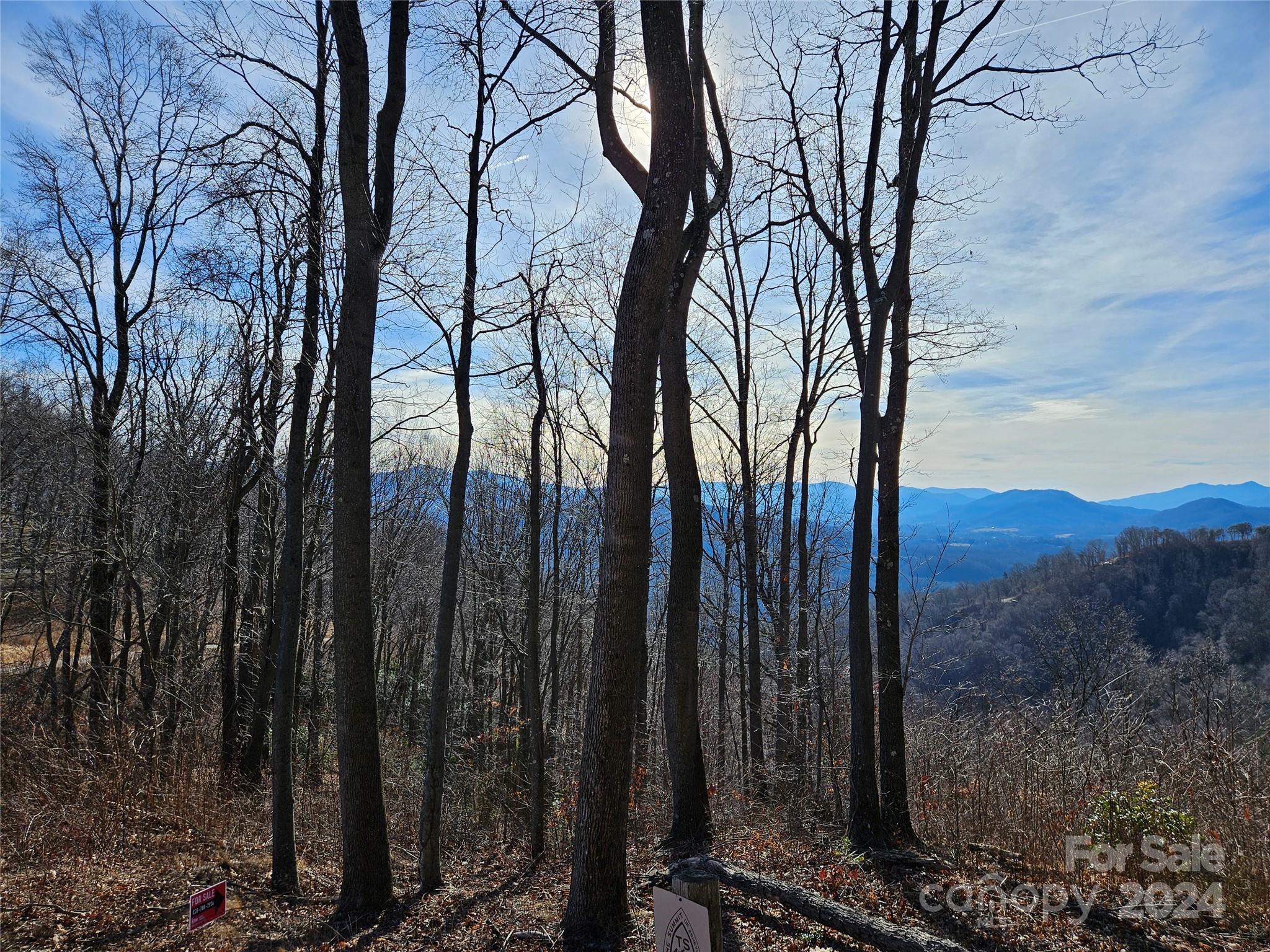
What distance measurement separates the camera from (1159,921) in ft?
15.4

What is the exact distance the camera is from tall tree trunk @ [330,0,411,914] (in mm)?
6227

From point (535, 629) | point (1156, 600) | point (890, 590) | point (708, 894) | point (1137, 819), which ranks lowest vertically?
point (1156, 600)

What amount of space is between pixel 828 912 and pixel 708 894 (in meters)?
2.05

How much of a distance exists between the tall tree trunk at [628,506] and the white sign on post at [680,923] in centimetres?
139

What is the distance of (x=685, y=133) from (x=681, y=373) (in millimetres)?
3004

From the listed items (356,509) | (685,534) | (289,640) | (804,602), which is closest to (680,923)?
(685,534)

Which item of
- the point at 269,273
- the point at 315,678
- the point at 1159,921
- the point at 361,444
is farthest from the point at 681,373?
the point at 315,678

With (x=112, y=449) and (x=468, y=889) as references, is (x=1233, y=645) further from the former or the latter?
(x=112, y=449)

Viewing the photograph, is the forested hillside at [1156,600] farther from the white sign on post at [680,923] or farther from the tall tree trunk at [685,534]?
the white sign on post at [680,923]

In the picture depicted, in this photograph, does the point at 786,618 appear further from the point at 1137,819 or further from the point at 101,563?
the point at 101,563

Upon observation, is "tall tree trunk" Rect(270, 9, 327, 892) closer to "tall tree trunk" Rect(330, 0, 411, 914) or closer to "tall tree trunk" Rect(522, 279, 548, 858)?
"tall tree trunk" Rect(330, 0, 411, 914)

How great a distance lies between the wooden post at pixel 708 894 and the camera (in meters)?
3.05

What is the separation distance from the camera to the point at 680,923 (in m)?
3.17

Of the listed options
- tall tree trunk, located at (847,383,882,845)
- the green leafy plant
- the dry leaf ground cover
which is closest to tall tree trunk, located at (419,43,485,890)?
the dry leaf ground cover
